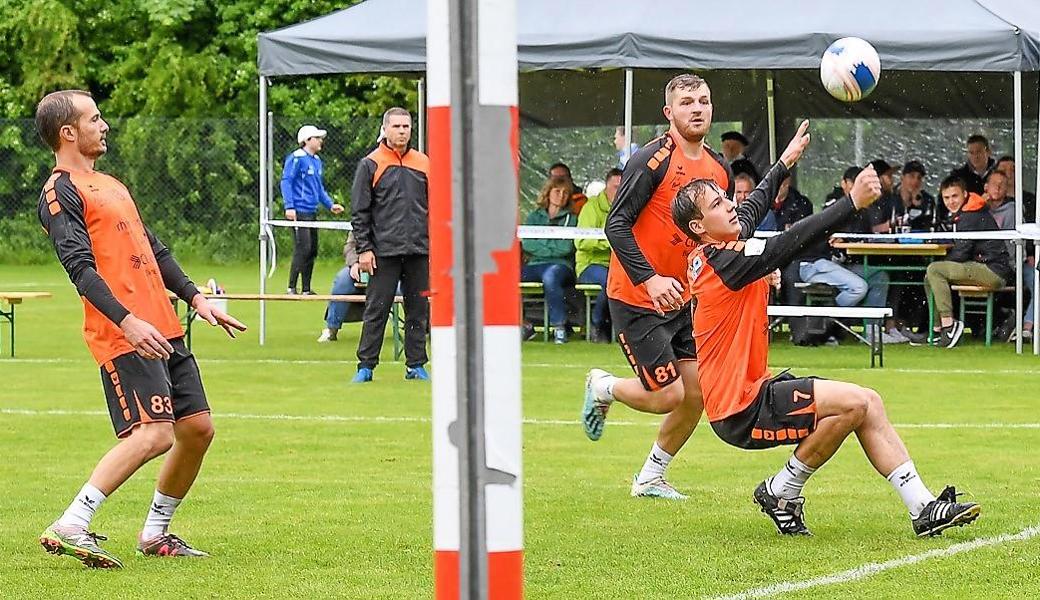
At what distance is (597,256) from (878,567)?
12.1 metres

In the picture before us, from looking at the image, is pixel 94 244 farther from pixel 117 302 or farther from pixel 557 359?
pixel 557 359

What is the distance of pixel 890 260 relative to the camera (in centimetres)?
1867

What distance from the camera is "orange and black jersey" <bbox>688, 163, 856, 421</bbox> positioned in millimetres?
7348

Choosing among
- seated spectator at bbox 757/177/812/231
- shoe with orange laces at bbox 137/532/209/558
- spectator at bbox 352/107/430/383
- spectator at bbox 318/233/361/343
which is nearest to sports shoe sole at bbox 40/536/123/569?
shoe with orange laces at bbox 137/532/209/558

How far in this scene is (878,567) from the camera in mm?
6840

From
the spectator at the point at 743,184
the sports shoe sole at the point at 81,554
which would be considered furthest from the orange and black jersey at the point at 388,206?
the sports shoe sole at the point at 81,554

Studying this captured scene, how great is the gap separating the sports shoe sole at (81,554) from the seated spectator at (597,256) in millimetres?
11699

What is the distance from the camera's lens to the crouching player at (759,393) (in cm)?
733

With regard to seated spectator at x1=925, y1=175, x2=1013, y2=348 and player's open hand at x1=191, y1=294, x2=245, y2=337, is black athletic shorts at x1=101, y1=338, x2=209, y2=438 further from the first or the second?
seated spectator at x1=925, y1=175, x2=1013, y2=348

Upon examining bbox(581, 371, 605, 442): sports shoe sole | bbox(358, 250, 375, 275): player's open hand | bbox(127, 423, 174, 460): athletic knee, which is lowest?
bbox(581, 371, 605, 442): sports shoe sole

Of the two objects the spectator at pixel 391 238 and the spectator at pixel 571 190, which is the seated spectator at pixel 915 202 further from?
the spectator at pixel 391 238

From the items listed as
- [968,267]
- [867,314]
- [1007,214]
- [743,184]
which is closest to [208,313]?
[867,314]

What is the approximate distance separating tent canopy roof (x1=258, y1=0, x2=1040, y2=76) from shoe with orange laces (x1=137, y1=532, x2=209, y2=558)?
10418 millimetres

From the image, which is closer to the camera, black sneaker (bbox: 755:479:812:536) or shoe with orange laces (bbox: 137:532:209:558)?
shoe with orange laces (bbox: 137:532:209:558)
